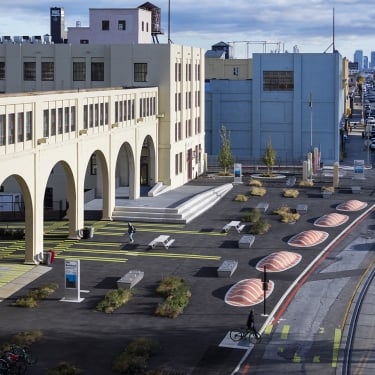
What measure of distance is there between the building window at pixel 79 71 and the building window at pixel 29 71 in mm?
3786

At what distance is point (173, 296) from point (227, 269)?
6.30 metres

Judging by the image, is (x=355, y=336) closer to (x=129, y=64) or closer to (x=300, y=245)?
(x=300, y=245)

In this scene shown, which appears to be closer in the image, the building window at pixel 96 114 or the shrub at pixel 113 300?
the shrub at pixel 113 300

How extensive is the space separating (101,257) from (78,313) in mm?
11524

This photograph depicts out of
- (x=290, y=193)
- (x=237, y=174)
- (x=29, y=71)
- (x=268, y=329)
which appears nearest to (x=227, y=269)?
(x=268, y=329)

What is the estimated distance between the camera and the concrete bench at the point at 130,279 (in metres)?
41.2

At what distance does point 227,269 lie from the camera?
4397 cm

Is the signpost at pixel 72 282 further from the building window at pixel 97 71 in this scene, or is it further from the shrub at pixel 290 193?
the shrub at pixel 290 193

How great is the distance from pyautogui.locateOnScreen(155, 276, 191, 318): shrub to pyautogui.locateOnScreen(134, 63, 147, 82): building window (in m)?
32.9

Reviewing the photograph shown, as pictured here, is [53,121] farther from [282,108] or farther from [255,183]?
[282,108]

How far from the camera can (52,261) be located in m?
46.8

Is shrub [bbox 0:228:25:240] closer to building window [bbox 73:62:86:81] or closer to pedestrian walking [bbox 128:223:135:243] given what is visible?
pedestrian walking [bbox 128:223:135:243]

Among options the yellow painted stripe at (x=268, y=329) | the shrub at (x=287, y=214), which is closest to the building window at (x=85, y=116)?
the shrub at (x=287, y=214)

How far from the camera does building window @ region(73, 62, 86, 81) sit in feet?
235
